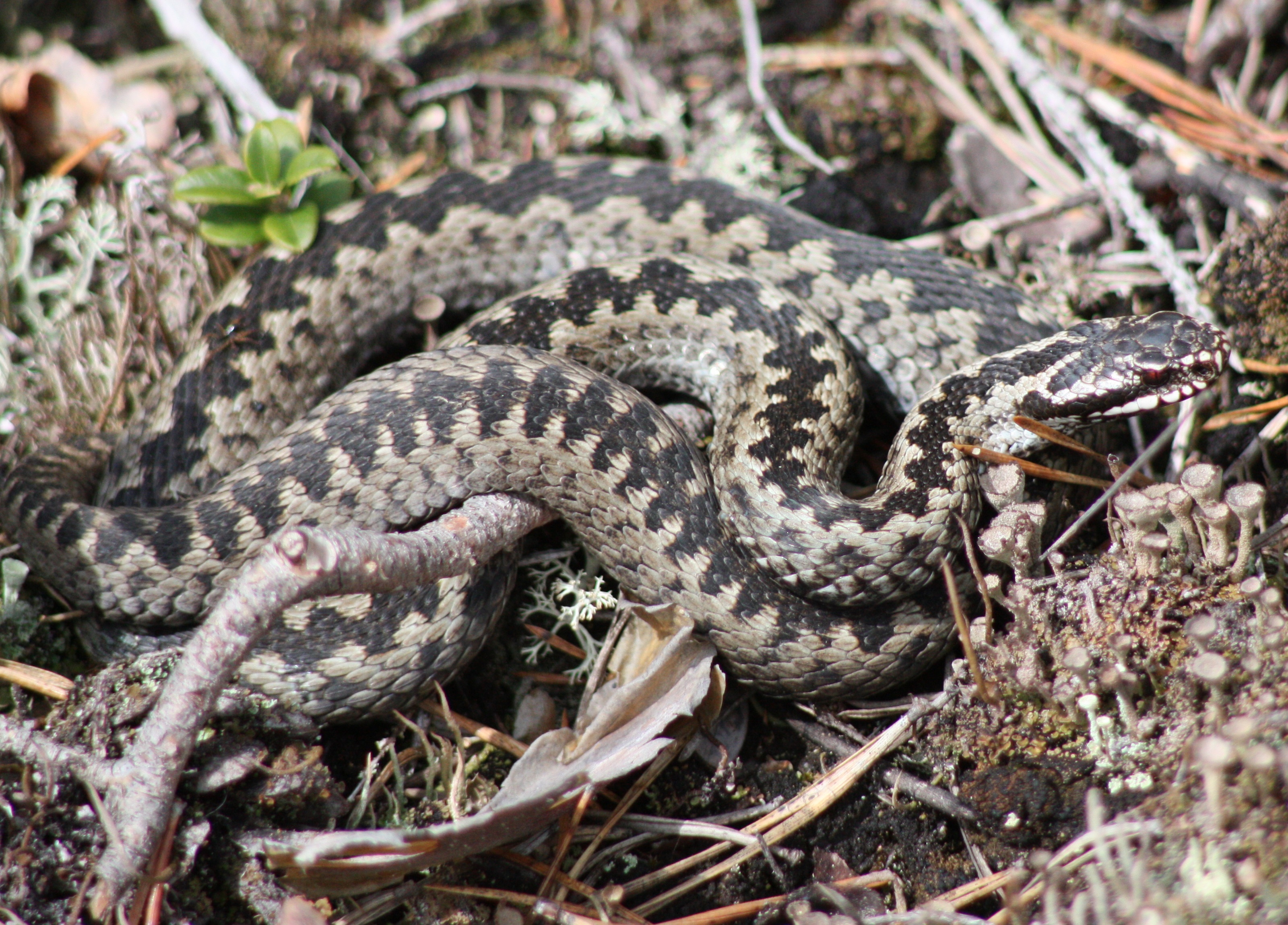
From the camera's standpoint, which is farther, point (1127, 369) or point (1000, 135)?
point (1000, 135)

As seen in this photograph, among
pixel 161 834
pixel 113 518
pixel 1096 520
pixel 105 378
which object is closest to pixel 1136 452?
pixel 1096 520

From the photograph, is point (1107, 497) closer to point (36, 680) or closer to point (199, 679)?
point (199, 679)

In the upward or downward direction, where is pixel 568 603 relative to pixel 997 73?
downward

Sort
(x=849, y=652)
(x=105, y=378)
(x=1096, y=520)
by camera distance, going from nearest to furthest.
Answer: (x=849, y=652) → (x=1096, y=520) → (x=105, y=378)

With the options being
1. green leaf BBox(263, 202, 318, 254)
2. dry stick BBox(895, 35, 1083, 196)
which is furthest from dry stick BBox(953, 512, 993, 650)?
green leaf BBox(263, 202, 318, 254)

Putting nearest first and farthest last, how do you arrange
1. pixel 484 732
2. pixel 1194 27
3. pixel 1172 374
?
pixel 484 732 → pixel 1172 374 → pixel 1194 27

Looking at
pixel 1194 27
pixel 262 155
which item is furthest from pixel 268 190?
pixel 1194 27

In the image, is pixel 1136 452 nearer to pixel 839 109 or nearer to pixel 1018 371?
pixel 1018 371
